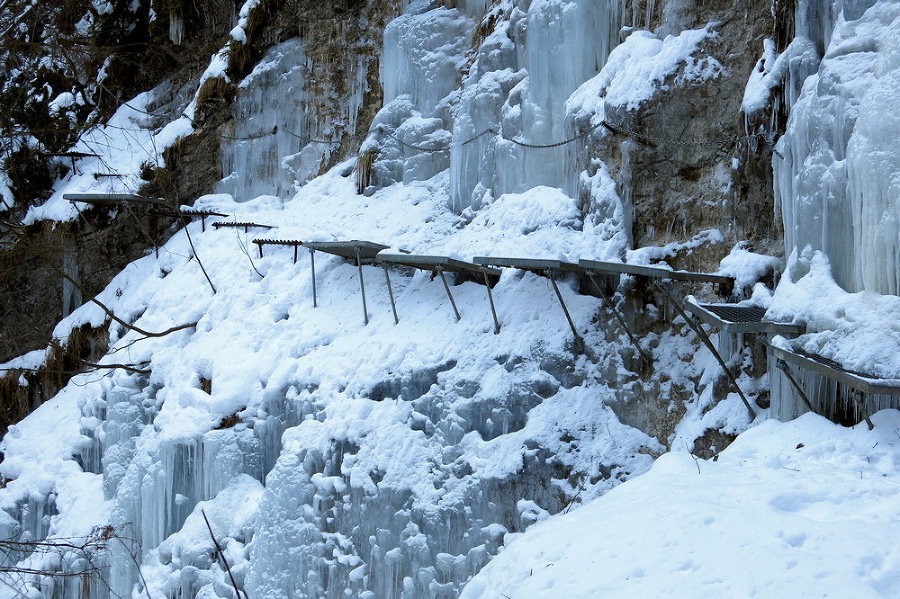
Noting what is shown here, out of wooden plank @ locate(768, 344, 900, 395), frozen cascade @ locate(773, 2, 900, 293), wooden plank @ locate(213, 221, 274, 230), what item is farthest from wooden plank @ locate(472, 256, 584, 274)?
wooden plank @ locate(213, 221, 274, 230)

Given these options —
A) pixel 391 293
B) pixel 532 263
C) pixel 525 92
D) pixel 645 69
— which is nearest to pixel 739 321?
pixel 532 263

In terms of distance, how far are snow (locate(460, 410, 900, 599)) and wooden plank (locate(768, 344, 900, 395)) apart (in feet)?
1.77

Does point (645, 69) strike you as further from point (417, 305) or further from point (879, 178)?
point (417, 305)

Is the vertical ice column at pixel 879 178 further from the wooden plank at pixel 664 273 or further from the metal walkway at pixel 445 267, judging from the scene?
the metal walkway at pixel 445 267

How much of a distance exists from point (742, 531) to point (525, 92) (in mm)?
8716

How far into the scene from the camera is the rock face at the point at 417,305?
33.5 feet

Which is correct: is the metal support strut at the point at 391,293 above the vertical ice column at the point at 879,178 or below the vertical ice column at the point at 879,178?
below

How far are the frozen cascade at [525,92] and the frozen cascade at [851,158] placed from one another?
4.29m

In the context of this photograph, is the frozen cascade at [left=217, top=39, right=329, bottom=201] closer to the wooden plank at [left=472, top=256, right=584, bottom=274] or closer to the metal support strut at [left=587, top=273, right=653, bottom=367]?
the wooden plank at [left=472, top=256, right=584, bottom=274]

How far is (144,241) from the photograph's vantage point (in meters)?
18.0

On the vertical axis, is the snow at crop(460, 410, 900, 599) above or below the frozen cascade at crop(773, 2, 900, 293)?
below

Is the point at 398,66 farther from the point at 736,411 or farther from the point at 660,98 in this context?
the point at 736,411

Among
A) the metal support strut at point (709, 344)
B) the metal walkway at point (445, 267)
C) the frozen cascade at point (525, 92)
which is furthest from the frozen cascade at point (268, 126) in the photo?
the metal support strut at point (709, 344)

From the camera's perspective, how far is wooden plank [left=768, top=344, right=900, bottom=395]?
20.5ft
